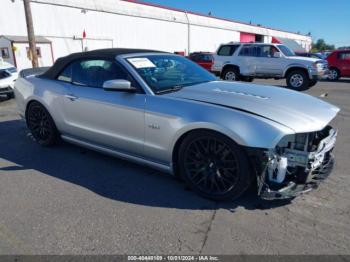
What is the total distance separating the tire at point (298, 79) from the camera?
12090 mm

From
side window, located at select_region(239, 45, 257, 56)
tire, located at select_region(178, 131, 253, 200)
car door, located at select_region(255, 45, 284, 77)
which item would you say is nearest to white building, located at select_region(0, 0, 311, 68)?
side window, located at select_region(239, 45, 257, 56)

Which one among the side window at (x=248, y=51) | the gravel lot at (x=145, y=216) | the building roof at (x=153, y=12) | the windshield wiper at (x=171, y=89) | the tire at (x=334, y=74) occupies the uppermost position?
the building roof at (x=153, y=12)

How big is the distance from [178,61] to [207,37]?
33.7m

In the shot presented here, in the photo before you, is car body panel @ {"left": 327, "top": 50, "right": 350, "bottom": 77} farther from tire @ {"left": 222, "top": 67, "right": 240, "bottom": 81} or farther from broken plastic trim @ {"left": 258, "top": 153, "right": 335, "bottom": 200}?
broken plastic trim @ {"left": 258, "top": 153, "right": 335, "bottom": 200}

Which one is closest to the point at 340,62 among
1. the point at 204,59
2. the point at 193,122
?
the point at 204,59

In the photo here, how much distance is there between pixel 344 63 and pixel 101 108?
1542 cm

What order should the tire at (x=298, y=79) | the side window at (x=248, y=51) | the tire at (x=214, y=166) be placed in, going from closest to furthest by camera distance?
the tire at (x=214, y=166) < the tire at (x=298, y=79) < the side window at (x=248, y=51)

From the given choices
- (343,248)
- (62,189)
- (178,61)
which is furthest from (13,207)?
(343,248)

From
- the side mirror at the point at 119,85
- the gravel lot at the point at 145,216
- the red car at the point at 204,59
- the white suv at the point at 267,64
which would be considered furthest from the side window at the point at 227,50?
the side mirror at the point at 119,85

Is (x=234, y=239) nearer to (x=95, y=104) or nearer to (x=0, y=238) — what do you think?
(x=0, y=238)

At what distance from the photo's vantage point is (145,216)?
2975mm

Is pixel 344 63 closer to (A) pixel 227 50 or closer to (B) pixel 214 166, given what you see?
(A) pixel 227 50

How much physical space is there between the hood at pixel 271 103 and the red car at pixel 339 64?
46.2 feet

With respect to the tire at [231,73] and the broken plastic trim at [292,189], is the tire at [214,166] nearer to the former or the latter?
the broken plastic trim at [292,189]
